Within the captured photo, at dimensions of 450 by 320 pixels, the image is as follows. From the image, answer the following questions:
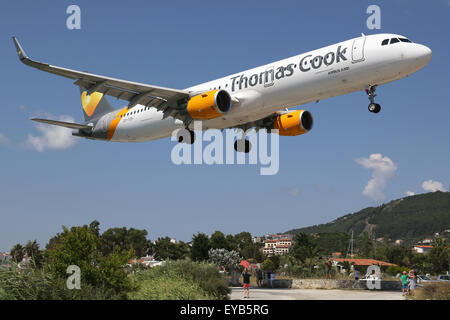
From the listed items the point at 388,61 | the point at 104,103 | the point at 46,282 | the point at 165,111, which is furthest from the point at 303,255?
the point at 46,282

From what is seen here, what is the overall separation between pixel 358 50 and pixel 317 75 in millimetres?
2277

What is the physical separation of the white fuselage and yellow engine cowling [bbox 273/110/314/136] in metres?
3.66

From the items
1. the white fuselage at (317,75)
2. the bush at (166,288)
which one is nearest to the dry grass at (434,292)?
the bush at (166,288)

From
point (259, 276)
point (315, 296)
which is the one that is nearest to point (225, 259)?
point (259, 276)

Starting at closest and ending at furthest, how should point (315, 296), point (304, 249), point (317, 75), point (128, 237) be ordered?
point (315, 296) → point (317, 75) → point (304, 249) → point (128, 237)

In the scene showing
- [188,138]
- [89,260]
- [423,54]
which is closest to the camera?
[89,260]

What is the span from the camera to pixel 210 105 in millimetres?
25375

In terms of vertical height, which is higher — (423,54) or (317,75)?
(423,54)

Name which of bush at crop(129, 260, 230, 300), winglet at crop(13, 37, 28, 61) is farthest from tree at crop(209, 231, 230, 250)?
bush at crop(129, 260, 230, 300)

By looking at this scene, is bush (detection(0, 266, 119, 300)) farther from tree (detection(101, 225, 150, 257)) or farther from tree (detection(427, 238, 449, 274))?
tree (detection(427, 238, 449, 274))

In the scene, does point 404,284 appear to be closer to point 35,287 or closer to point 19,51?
point 35,287

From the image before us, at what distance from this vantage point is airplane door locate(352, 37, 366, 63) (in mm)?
22312

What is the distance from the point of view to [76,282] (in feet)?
41.6
